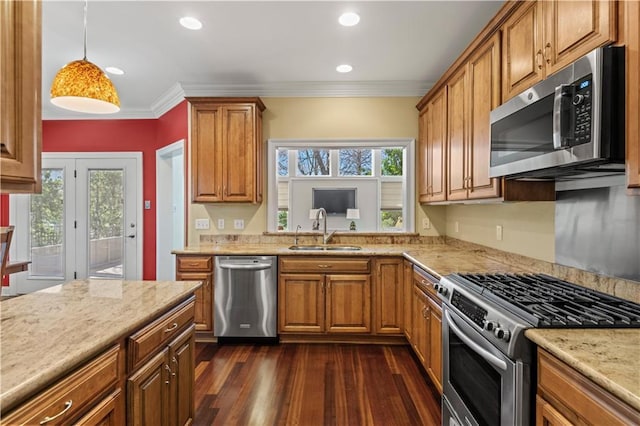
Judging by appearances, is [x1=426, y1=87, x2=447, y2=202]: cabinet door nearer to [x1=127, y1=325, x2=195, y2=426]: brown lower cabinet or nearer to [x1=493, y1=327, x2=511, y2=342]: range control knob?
[x1=493, y1=327, x2=511, y2=342]: range control knob

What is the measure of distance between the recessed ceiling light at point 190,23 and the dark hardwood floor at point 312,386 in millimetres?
2798

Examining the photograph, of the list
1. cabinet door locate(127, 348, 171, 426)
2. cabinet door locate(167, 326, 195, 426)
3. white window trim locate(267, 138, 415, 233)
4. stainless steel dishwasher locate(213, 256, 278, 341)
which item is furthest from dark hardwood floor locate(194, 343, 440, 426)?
white window trim locate(267, 138, 415, 233)

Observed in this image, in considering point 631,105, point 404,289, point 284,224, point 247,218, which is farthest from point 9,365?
point 284,224

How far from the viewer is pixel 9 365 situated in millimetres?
895

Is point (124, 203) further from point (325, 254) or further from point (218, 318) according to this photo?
point (325, 254)

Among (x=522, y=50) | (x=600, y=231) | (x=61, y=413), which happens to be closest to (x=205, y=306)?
(x=61, y=413)

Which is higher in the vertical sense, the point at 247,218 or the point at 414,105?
the point at 414,105

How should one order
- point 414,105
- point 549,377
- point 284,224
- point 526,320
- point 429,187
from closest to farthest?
point 549,377, point 526,320, point 429,187, point 414,105, point 284,224

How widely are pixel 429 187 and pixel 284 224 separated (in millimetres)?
1869

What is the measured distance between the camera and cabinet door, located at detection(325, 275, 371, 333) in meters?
3.20

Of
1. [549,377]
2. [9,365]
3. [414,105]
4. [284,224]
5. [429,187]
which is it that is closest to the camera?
[9,365]

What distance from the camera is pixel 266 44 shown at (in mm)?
2895

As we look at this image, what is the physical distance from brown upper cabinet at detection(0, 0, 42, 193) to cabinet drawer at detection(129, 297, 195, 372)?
26.4 inches

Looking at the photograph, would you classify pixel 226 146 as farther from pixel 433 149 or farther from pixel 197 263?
pixel 433 149
